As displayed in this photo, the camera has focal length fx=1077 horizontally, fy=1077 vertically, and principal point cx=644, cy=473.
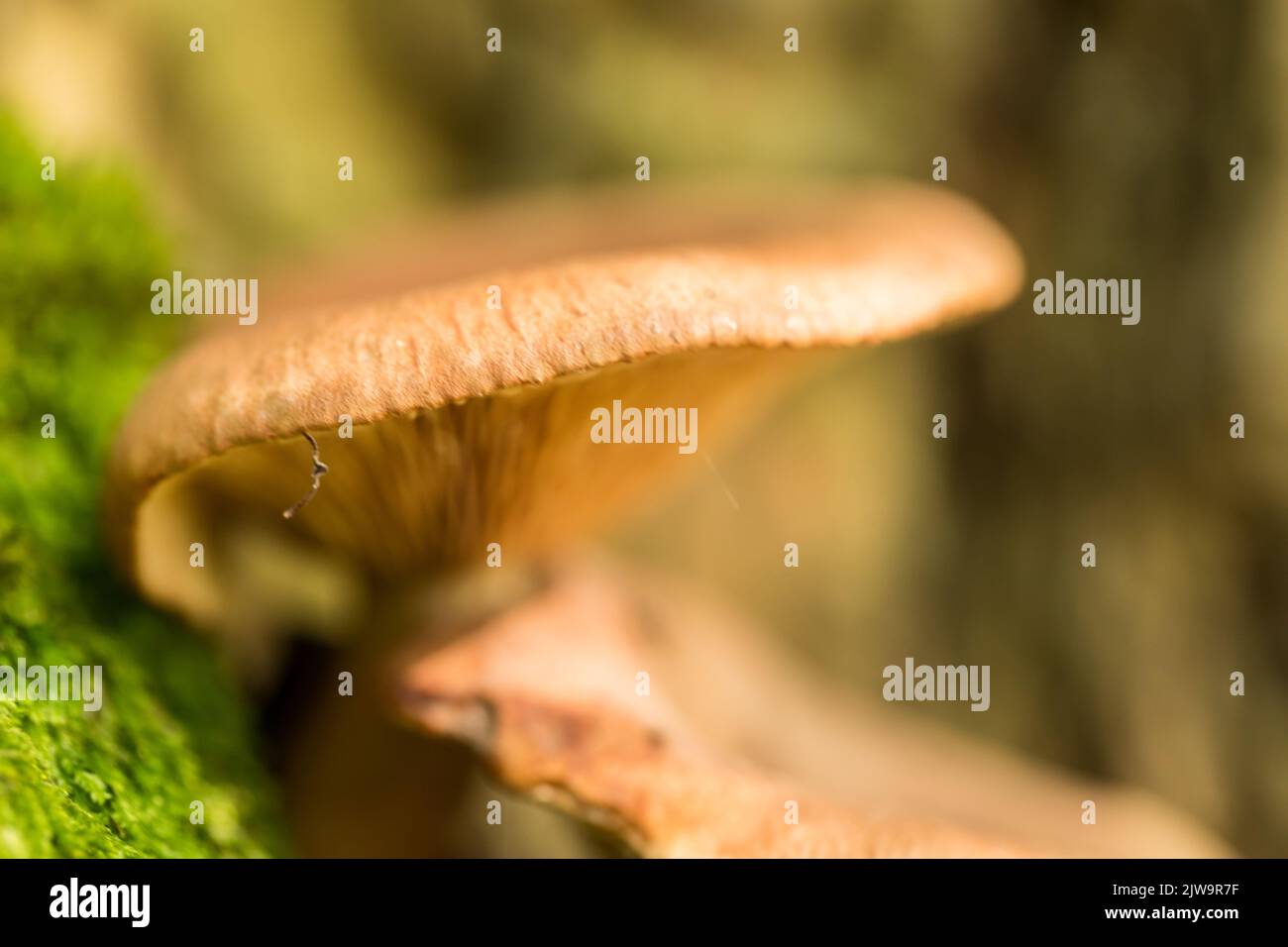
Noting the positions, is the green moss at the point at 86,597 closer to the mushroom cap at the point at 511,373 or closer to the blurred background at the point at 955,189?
the mushroom cap at the point at 511,373

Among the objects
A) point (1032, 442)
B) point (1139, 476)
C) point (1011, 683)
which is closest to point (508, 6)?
point (1032, 442)

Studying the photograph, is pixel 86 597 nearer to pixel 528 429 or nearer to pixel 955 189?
pixel 528 429

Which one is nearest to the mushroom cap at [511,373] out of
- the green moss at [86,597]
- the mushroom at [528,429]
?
the mushroom at [528,429]

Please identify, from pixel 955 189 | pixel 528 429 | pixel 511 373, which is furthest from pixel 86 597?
pixel 955 189

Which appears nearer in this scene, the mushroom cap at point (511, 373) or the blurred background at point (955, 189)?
→ the mushroom cap at point (511, 373)

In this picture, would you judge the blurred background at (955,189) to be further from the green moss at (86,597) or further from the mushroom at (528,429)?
the mushroom at (528,429)

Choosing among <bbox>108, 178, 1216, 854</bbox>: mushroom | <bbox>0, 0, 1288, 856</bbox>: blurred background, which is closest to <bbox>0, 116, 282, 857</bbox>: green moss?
<bbox>108, 178, 1216, 854</bbox>: mushroom
